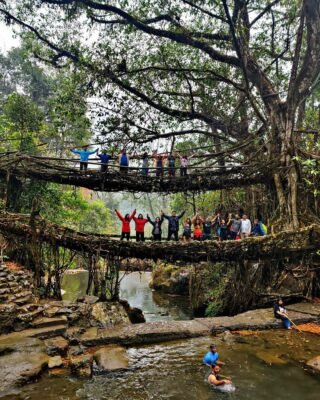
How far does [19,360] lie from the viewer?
4766 millimetres

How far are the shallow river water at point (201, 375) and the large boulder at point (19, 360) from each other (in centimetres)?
15

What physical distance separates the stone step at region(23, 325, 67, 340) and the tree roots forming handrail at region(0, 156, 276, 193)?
351cm

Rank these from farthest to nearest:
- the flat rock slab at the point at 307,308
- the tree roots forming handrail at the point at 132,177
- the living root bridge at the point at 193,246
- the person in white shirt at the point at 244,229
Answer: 1. the person in white shirt at the point at 244,229
2. the tree roots forming handrail at the point at 132,177
3. the flat rock slab at the point at 307,308
4. the living root bridge at the point at 193,246

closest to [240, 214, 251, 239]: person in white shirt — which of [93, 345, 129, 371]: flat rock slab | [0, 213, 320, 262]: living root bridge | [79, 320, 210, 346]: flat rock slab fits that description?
[0, 213, 320, 262]: living root bridge

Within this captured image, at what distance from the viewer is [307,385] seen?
15.3ft

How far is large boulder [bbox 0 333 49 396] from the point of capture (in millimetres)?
4287

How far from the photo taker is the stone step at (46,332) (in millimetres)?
5753

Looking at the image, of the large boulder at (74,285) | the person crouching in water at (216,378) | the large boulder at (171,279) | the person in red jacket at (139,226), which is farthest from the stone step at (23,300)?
the large boulder at (171,279)

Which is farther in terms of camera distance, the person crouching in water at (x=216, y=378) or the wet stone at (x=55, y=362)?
the wet stone at (x=55, y=362)

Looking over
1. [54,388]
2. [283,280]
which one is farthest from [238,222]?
[54,388]

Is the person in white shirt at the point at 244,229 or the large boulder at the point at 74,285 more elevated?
the person in white shirt at the point at 244,229

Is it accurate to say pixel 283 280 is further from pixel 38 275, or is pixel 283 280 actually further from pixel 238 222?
pixel 38 275

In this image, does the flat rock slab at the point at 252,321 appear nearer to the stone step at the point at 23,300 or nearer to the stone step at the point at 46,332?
the stone step at the point at 46,332

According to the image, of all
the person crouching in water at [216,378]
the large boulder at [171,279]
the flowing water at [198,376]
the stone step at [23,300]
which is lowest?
the large boulder at [171,279]
